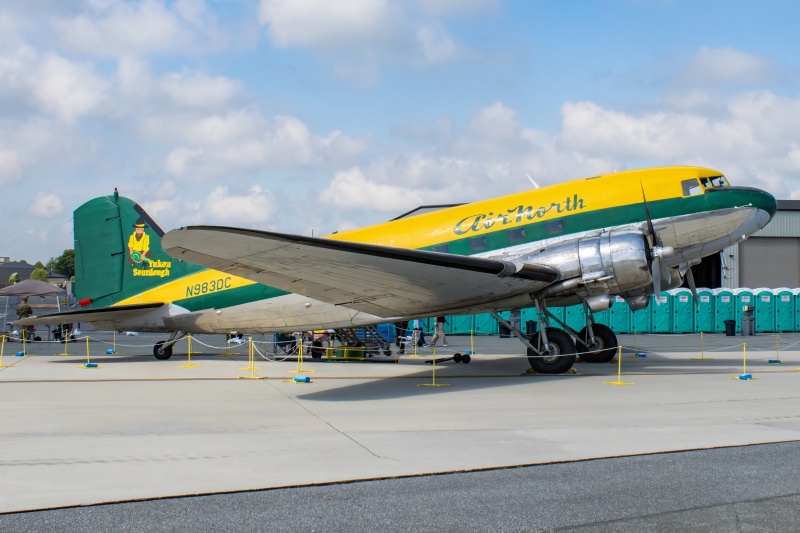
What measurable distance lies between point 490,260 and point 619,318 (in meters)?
28.4

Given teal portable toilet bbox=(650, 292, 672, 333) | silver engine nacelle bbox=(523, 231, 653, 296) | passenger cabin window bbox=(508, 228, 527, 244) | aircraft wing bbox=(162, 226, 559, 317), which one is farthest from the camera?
teal portable toilet bbox=(650, 292, 672, 333)

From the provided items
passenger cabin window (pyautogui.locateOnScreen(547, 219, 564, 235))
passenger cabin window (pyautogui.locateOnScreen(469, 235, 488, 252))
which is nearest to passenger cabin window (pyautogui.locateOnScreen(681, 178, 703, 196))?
passenger cabin window (pyautogui.locateOnScreen(547, 219, 564, 235))

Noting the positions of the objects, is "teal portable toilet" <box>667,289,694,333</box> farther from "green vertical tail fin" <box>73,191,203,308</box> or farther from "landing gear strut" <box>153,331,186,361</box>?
"landing gear strut" <box>153,331,186,361</box>

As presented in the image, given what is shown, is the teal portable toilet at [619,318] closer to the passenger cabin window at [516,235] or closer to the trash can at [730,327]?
the trash can at [730,327]

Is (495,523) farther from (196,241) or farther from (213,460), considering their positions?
(196,241)

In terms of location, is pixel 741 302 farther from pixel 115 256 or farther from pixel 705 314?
pixel 115 256

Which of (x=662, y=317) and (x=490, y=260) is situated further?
(x=662, y=317)

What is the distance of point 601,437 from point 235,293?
1198 centimetres

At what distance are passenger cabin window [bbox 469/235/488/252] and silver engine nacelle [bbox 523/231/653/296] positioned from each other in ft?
4.76

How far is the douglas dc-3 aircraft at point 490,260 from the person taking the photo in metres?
12.3

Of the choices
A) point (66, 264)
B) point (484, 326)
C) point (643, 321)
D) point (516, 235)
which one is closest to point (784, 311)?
point (643, 321)

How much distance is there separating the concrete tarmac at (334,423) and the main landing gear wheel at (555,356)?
1.15ft

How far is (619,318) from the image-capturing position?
39.7 meters

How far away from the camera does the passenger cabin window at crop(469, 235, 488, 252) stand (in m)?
16.0
